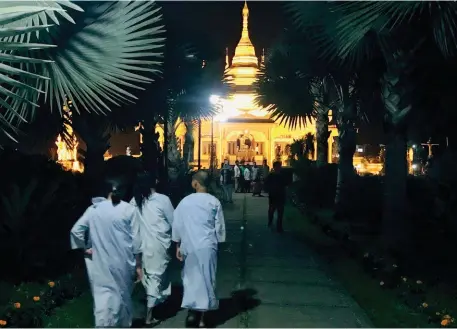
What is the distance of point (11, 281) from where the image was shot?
27.9 feet

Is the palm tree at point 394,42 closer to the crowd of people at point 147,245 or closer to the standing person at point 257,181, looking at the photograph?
the crowd of people at point 147,245

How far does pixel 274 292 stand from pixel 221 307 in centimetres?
101

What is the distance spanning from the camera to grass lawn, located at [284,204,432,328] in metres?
7.25

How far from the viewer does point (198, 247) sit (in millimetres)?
6809

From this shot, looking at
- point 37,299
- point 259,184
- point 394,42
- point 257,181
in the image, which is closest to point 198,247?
point 37,299

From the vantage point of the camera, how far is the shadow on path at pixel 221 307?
7.16 meters

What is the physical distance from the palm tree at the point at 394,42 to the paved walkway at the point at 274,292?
1.76 meters

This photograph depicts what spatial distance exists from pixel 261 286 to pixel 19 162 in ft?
14.5

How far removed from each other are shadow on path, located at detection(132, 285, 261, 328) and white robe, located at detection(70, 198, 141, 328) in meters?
0.96

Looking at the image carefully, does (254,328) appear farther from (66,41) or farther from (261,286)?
(66,41)

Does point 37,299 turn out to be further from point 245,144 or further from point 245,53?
point 245,53

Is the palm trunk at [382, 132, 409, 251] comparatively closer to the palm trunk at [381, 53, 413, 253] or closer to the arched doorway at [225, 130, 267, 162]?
the palm trunk at [381, 53, 413, 253]

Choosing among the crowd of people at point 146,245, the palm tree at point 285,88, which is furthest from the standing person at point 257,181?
the crowd of people at point 146,245

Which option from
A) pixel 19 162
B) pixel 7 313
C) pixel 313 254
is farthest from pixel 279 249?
pixel 7 313
